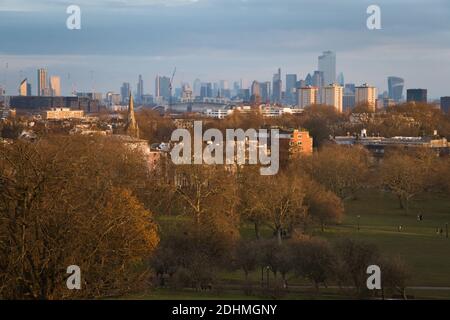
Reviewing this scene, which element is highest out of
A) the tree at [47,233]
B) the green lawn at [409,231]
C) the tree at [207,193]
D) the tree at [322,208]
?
the tree at [47,233]

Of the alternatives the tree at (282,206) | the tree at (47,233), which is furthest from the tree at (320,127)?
the tree at (47,233)

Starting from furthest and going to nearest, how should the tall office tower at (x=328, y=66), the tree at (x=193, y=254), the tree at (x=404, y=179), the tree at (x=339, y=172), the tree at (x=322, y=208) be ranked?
the tall office tower at (x=328, y=66), the tree at (x=339, y=172), the tree at (x=404, y=179), the tree at (x=322, y=208), the tree at (x=193, y=254)

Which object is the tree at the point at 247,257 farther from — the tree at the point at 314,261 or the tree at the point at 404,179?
the tree at the point at 404,179

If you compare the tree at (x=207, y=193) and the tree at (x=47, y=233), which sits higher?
the tree at (x=47, y=233)

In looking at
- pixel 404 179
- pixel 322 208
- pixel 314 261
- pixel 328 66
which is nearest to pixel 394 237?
pixel 322 208

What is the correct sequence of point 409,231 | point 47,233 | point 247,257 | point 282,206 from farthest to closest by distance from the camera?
point 409,231
point 282,206
point 247,257
point 47,233

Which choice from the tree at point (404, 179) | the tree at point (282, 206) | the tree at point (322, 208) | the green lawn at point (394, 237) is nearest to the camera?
the green lawn at point (394, 237)

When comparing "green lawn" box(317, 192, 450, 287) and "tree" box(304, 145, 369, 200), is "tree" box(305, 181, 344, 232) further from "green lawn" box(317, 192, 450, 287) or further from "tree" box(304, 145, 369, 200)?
"tree" box(304, 145, 369, 200)

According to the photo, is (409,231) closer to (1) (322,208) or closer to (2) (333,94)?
(1) (322,208)

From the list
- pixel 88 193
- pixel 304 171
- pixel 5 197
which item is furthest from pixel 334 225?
pixel 5 197

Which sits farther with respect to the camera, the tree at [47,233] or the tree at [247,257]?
the tree at [247,257]

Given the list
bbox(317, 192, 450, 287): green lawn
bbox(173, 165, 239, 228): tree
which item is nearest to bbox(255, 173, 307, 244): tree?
bbox(317, 192, 450, 287): green lawn
